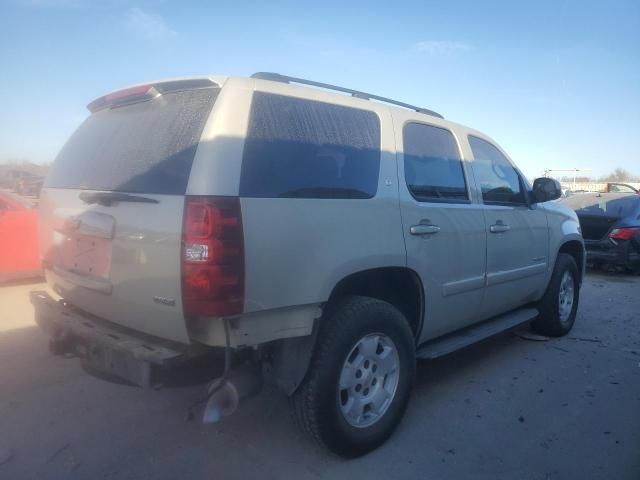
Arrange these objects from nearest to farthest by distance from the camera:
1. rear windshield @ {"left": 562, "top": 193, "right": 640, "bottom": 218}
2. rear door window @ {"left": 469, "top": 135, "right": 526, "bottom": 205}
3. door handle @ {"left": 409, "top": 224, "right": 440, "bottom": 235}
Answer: door handle @ {"left": 409, "top": 224, "right": 440, "bottom": 235}, rear door window @ {"left": 469, "top": 135, "right": 526, "bottom": 205}, rear windshield @ {"left": 562, "top": 193, "right": 640, "bottom": 218}

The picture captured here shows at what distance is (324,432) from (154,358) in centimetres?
97

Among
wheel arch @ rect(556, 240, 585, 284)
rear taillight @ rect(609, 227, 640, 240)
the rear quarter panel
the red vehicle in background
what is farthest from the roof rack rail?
rear taillight @ rect(609, 227, 640, 240)

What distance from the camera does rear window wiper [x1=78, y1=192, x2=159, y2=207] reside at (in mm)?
2236

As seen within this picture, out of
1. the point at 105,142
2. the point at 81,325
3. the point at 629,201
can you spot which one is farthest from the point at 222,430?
the point at 629,201

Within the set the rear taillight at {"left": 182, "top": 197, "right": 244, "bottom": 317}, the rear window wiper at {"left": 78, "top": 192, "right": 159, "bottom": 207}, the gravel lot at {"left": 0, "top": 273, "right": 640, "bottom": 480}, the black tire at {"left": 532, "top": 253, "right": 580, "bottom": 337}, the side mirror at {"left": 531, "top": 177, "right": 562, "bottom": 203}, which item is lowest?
the gravel lot at {"left": 0, "top": 273, "right": 640, "bottom": 480}

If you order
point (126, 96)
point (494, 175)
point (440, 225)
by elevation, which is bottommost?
point (440, 225)

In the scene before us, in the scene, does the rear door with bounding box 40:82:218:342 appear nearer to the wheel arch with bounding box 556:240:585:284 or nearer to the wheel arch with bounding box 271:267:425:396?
the wheel arch with bounding box 271:267:425:396

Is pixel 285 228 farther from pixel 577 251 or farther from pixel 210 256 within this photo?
pixel 577 251

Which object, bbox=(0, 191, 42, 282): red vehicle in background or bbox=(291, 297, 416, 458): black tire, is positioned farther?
bbox=(0, 191, 42, 282): red vehicle in background

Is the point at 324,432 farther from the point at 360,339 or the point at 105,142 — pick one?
the point at 105,142

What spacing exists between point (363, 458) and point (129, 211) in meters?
1.86

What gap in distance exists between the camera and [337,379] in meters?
2.47

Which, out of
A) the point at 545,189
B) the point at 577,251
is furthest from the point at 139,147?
the point at 577,251

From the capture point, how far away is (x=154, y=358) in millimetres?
2080
